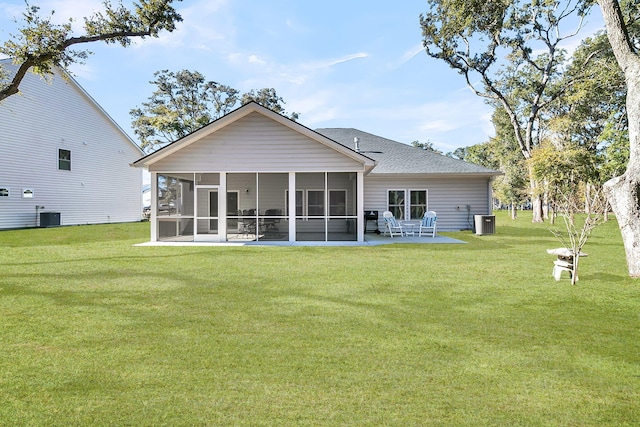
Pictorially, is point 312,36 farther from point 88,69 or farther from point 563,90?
point 563,90

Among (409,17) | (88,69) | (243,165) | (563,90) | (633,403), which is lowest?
(633,403)

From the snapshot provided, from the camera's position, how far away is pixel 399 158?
61.6 feet

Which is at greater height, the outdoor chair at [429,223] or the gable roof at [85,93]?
the gable roof at [85,93]

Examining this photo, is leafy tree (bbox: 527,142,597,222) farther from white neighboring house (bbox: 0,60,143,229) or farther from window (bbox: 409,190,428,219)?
white neighboring house (bbox: 0,60,143,229)

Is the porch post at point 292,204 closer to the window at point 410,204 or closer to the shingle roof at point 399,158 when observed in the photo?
the shingle roof at point 399,158

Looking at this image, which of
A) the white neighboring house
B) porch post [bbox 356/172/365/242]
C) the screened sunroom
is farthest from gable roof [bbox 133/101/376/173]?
the white neighboring house

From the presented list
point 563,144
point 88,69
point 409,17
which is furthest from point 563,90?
point 88,69

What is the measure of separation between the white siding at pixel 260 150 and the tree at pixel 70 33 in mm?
4579

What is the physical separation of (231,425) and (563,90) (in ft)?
97.5

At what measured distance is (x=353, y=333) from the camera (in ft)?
13.6

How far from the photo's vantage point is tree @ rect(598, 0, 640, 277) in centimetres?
750

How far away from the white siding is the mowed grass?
6.27m

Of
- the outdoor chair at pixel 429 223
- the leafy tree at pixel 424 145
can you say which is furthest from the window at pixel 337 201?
the leafy tree at pixel 424 145

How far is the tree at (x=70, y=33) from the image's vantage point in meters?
12.0
